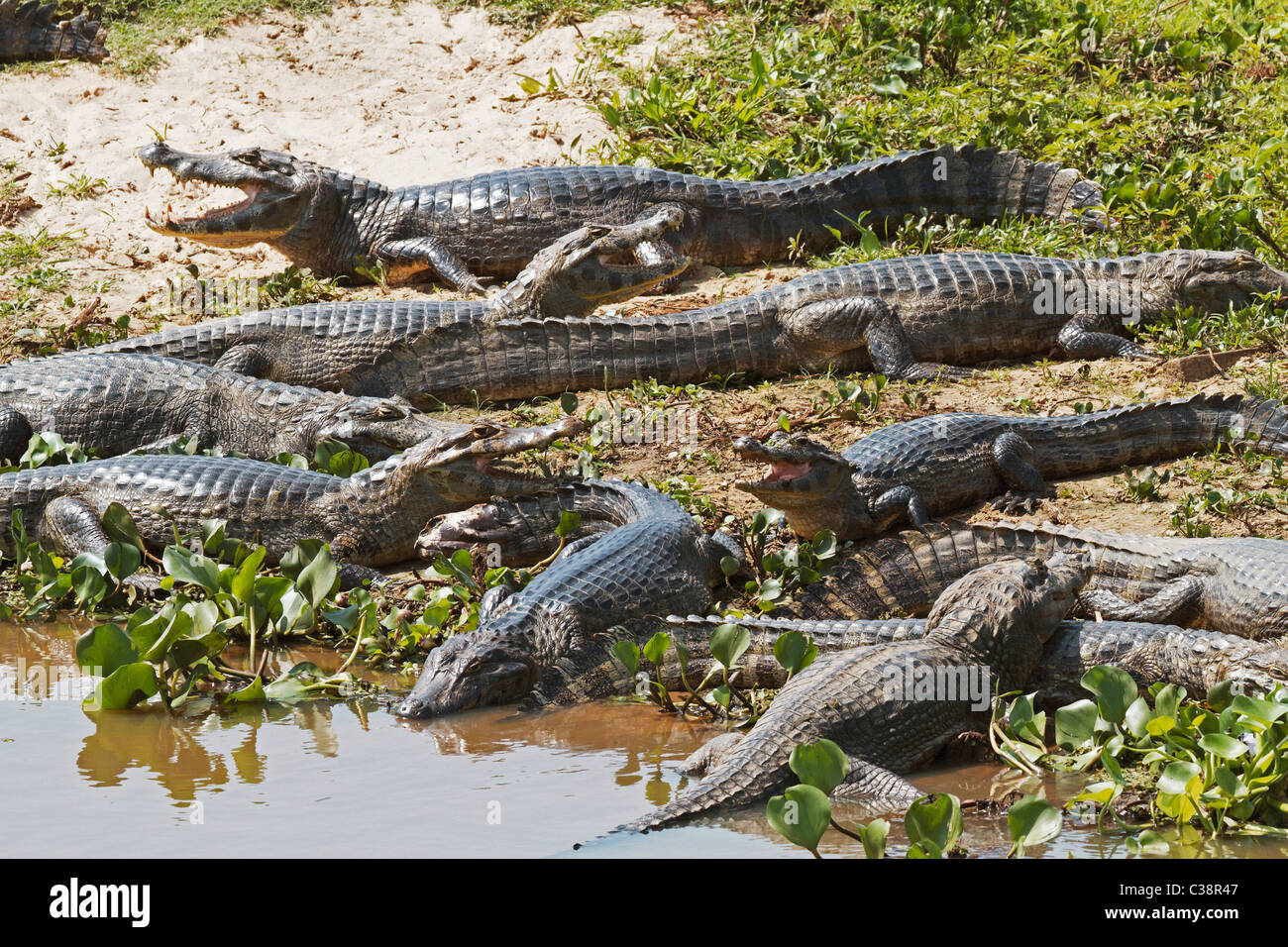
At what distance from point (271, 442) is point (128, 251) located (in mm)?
3199

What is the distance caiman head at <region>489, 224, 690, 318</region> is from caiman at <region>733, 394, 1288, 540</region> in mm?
2415

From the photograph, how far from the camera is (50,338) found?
827 centimetres

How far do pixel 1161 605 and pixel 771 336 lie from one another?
9.83 ft

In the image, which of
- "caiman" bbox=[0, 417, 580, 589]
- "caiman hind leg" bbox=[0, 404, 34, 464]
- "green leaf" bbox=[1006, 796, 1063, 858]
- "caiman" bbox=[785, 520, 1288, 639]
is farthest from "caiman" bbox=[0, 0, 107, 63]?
"green leaf" bbox=[1006, 796, 1063, 858]

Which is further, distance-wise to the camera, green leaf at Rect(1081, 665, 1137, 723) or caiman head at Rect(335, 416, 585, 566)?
caiman head at Rect(335, 416, 585, 566)

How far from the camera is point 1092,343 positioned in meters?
7.52

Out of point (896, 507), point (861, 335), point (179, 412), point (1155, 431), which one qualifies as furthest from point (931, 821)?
point (179, 412)

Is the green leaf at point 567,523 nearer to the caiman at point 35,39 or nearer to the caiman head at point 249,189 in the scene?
the caiman head at point 249,189

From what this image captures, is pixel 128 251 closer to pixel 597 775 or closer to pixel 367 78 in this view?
pixel 367 78

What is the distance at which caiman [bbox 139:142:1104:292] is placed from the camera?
916 cm

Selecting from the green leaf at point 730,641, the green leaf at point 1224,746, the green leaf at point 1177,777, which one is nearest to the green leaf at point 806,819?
the green leaf at point 1177,777

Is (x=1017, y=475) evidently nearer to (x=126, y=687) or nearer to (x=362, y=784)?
(x=362, y=784)

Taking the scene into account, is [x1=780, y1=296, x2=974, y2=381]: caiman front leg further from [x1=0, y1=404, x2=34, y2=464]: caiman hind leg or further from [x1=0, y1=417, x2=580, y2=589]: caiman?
[x1=0, y1=404, x2=34, y2=464]: caiman hind leg

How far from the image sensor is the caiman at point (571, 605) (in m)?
4.87
